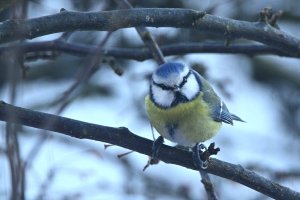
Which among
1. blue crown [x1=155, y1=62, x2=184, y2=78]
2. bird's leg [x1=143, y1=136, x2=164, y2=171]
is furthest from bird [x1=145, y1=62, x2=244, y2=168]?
bird's leg [x1=143, y1=136, x2=164, y2=171]

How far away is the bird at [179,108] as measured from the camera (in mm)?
3107

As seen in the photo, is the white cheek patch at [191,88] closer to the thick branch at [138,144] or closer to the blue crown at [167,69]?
the blue crown at [167,69]

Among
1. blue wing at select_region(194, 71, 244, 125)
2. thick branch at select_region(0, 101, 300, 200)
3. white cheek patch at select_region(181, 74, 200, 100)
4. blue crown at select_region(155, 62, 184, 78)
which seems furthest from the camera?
blue wing at select_region(194, 71, 244, 125)

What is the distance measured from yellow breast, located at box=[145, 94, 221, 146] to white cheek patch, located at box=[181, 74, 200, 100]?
1.7 inches

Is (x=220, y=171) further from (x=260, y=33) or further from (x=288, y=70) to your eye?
(x=288, y=70)

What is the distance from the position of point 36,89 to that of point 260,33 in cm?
335

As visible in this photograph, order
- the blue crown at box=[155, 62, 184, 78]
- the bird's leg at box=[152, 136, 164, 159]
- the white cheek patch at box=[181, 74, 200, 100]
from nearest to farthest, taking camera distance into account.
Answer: the bird's leg at box=[152, 136, 164, 159], the blue crown at box=[155, 62, 184, 78], the white cheek patch at box=[181, 74, 200, 100]

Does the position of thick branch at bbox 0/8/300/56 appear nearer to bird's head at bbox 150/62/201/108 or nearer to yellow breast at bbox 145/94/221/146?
bird's head at bbox 150/62/201/108

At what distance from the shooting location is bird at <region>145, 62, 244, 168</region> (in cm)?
311

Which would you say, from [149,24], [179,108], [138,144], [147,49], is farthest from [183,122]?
[149,24]

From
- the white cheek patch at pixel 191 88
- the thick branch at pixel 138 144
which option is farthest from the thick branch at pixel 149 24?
the white cheek patch at pixel 191 88

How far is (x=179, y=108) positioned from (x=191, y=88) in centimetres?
15

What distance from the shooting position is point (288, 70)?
6.16 metres

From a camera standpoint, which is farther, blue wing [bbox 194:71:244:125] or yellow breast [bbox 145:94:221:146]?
blue wing [bbox 194:71:244:125]
